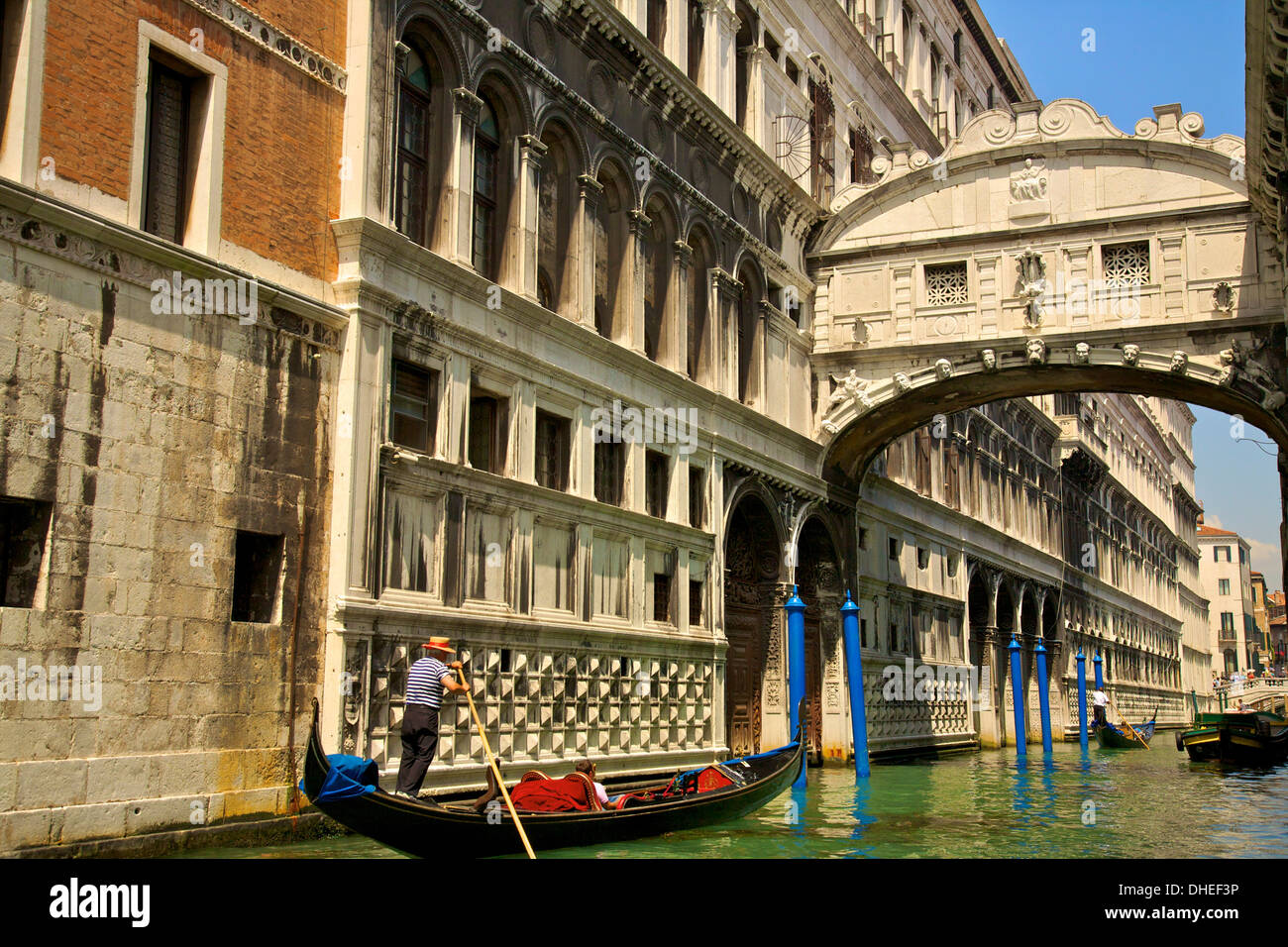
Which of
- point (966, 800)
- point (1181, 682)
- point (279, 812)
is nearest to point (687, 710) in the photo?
point (966, 800)

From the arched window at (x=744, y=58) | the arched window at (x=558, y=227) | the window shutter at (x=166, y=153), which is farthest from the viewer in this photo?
the arched window at (x=744, y=58)

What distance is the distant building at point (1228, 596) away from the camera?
9606cm

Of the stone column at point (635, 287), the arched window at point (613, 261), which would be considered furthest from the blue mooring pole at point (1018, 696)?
the arched window at point (613, 261)

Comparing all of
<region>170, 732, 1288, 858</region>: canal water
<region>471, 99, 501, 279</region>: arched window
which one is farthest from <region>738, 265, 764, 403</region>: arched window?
<region>471, 99, 501, 279</region>: arched window

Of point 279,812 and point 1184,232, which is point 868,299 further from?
point 279,812

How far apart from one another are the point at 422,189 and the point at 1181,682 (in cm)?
6002

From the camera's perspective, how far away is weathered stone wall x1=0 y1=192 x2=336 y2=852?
947 cm

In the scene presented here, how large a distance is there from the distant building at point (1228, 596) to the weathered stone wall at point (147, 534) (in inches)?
3724

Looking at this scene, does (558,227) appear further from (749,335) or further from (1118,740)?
(1118,740)

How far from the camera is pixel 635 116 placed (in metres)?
18.2

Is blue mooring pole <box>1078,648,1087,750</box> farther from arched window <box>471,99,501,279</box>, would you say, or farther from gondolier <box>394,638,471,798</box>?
gondolier <box>394,638,471,798</box>

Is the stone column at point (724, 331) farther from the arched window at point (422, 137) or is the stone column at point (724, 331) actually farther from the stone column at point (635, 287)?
the arched window at point (422, 137)

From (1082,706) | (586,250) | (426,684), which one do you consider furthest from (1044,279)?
(1082,706)
